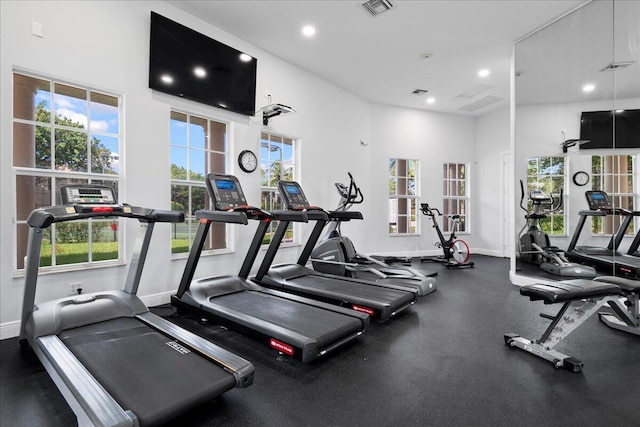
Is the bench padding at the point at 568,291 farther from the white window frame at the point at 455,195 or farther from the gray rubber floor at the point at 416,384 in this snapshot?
the white window frame at the point at 455,195

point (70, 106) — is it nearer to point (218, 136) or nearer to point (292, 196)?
point (218, 136)

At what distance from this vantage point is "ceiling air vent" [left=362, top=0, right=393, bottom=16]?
4094 millimetres

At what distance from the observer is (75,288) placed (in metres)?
3.29

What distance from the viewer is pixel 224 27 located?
467 cm

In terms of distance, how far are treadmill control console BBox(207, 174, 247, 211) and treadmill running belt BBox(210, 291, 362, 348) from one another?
1.05m

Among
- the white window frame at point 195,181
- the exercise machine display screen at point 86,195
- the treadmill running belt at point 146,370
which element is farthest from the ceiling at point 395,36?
the treadmill running belt at point 146,370

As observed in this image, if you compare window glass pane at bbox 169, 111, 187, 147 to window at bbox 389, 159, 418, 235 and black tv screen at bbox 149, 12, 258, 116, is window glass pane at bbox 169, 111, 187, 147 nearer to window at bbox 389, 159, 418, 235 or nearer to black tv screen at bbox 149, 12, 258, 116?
black tv screen at bbox 149, 12, 258, 116

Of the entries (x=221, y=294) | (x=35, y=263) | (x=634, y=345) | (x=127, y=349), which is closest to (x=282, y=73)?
(x=221, y=294)

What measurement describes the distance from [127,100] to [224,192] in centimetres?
161

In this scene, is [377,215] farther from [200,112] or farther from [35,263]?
[35,263]

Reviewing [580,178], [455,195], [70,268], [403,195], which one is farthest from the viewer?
[455,195]

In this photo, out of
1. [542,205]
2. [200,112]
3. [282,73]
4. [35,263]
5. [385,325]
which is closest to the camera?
[35,263]

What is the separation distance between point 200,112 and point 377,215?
15.7ft

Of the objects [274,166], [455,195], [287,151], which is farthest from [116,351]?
[455,195]
